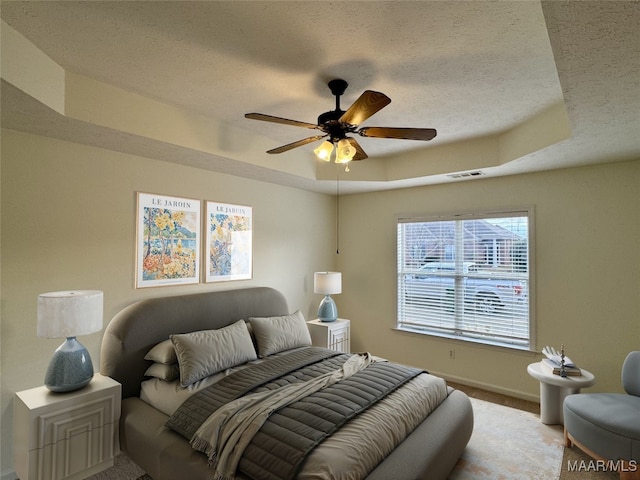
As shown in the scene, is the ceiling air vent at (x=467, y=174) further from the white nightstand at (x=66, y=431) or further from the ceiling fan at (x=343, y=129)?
the white nightstand at (x=66, y=431)

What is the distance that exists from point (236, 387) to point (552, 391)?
112 inches

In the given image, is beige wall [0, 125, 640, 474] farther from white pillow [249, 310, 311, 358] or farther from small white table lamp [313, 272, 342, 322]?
white pillow [249, 310, 311, 358]

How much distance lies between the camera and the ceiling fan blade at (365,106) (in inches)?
71.2

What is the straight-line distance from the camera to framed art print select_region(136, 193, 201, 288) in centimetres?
310

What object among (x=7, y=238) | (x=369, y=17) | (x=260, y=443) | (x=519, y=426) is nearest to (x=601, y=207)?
(x=519, y=426)

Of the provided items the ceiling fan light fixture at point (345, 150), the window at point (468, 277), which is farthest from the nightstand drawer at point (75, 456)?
the window at point (468, 277)

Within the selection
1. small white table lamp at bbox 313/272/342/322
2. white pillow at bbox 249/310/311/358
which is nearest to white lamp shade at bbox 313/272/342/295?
small white table lamp at bbox 313/272/342/322

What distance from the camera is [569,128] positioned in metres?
2.54

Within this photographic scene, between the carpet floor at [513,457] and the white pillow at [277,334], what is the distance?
1.33m

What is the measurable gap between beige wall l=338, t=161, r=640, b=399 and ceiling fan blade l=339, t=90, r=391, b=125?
266 centimetres

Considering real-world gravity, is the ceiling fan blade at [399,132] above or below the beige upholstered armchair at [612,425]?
above

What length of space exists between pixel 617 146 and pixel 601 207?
79 cm

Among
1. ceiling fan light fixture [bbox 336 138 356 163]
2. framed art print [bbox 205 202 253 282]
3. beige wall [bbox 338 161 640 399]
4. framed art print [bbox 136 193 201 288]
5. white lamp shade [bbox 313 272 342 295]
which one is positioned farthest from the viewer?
white lamp shade [bbox 313 272 342 295]

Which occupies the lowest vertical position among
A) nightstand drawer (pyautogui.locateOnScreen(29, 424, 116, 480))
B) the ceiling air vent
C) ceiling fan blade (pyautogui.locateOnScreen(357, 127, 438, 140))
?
nightstand drawer (pyautogui.locateOnScreen(29, 424, 116, 480))
